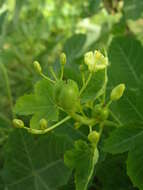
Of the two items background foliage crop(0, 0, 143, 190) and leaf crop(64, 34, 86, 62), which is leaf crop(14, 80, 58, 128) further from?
leaf crop(64, 34, 86, 62)

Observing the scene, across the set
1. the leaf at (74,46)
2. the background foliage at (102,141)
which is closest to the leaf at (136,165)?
the background foliage at (102,141)

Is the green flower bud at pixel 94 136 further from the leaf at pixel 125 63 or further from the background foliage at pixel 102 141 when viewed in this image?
the leaf at pixel 125 63

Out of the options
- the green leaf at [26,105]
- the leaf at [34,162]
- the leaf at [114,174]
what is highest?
the green leaf at [26,105]

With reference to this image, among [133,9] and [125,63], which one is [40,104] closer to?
[125,63]

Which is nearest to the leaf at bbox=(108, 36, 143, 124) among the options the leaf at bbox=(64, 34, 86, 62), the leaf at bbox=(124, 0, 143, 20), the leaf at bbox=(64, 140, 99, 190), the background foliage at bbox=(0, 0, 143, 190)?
the background foliage at bbox=(0, 0, 143, 190)

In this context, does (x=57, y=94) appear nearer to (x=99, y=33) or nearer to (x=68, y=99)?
(x=68, y=99)

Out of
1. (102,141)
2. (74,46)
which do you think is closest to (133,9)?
(74,46)

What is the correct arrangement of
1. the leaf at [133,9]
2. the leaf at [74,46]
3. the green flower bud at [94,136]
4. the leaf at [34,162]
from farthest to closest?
the leaf at [133,9]
the leaf at [74,46]
the leaf at [34,162]
the green flower bud at [94,136]

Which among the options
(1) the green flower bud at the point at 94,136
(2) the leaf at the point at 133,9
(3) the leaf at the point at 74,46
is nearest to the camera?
(1) the green flower bud at the point at 94,136
